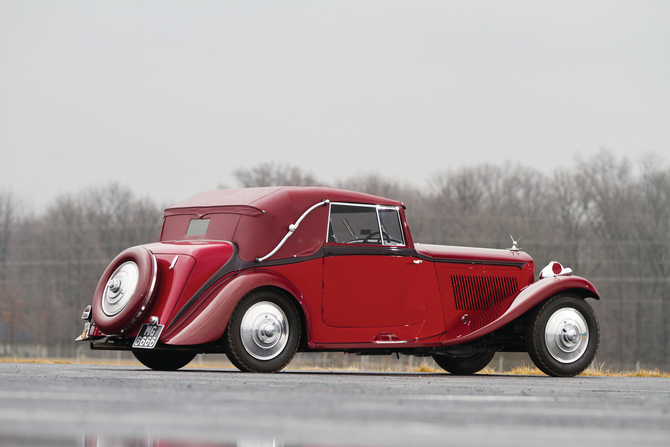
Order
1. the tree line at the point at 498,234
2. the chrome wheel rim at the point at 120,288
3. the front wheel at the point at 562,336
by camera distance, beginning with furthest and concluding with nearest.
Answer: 1. the tree line at the point at 498,234
2. the front wheel at the point at 562,336
3. the chrome wheel rim at the point at 120,288

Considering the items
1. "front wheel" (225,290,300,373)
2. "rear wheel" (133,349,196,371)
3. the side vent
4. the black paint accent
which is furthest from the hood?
"rear wheel" (133,349,196,371)

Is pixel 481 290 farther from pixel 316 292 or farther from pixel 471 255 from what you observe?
pixel 316 292

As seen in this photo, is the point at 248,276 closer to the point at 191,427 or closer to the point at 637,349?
the point at 191,427

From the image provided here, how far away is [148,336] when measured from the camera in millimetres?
8156

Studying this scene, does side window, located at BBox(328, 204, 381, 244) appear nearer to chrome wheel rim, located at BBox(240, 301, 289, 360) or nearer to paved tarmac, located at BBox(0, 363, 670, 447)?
chrome wheel rim, located at BBox(240, 301, 289, 360)

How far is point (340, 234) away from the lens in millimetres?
9430

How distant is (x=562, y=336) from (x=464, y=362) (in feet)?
5.69

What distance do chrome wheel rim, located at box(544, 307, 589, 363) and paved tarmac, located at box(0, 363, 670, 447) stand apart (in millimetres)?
3674

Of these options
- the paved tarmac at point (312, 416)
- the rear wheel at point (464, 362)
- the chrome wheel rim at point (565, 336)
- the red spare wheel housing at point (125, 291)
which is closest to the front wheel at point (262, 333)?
the red spare wheel housing at point (125, 291)

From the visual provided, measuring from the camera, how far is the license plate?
26.4ft

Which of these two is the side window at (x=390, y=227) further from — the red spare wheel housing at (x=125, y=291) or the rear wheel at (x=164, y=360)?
the red spare wheel housing at (x=125, y=291)

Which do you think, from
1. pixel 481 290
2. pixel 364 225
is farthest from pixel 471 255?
pixel 364 225

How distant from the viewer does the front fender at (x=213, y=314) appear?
26.2 feet

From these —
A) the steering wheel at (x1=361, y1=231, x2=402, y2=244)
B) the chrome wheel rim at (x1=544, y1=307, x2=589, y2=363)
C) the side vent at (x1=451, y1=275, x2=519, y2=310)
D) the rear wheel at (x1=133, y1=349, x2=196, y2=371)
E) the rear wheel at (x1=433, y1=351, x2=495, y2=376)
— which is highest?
the steering wheel at (x1=361, y1=231, x2=402, y2=244)
